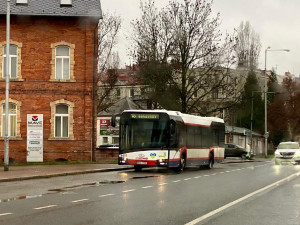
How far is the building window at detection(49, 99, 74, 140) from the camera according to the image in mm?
38906

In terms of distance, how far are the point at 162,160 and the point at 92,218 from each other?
53.8 feet

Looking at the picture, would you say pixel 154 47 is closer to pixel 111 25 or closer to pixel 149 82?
pixel 149 82

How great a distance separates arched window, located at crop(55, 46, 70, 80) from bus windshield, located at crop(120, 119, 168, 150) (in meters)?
12.6

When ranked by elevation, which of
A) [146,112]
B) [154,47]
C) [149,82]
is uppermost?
[154,47]

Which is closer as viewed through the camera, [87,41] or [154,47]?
[87,41]

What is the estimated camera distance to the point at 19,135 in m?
38.7

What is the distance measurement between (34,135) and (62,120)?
3576 mm

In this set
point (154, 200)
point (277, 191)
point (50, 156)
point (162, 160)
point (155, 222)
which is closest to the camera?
point (155, 222)

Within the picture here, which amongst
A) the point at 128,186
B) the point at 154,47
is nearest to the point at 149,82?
the point at 154,47

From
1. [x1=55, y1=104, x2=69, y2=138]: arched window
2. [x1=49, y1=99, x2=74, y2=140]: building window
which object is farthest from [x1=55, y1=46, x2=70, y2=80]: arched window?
[x1=55, y1=104, x2=69, y2=138]: arched window

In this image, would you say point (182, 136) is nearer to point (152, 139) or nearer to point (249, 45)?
point (152, 139)

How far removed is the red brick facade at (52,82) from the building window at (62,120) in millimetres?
95

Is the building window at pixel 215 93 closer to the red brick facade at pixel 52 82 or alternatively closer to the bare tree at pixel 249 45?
the red brick facade at pixel 52 82

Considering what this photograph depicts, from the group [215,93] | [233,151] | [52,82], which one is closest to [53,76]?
[52,82]
